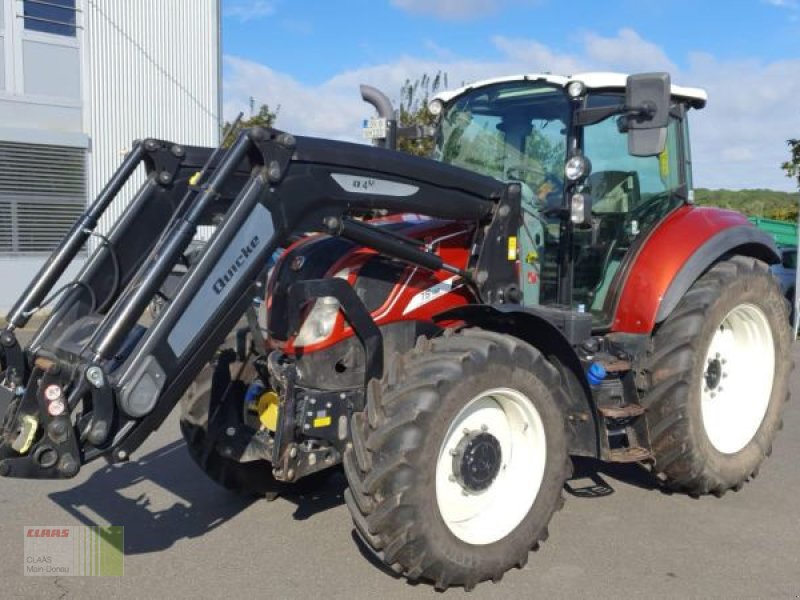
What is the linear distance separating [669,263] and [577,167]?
0.84 metres

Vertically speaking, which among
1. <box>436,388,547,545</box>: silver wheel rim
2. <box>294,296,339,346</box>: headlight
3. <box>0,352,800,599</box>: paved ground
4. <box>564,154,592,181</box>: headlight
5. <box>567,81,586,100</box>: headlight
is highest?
<box>567,81,586,100</box>: headlight

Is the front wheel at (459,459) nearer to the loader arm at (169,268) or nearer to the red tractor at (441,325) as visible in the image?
the red tractor at (441,325)

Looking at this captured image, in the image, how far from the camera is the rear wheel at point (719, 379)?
15.4ft

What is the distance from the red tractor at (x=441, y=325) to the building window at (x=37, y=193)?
35.1ft

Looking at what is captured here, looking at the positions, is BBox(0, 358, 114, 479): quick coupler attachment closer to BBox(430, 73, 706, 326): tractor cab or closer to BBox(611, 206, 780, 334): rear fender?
BBox(430, 73, 706, 326): tractor cab

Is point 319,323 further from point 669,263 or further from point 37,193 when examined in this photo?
point 37,193

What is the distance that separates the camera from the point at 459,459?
12.5 ft

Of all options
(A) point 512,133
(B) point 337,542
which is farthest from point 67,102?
(B) point 337,542

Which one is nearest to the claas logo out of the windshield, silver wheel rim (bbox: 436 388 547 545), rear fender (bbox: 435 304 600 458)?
silver wheel rim (bbox: 436 388 547 545)

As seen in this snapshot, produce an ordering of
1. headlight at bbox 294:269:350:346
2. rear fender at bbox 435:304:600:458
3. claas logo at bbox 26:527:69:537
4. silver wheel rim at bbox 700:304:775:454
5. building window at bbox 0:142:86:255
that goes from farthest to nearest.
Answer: building window at bbox 0:142:86:255 < silver wheel rim at bbox 700:304:775:454 < claas logo at bbox 26:527:69:537 < rear fender at bbox 435:304:600:458 < headlight at bbox 294:269:350:346

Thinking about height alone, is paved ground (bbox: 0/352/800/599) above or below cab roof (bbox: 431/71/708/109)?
below

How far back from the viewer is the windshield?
4934 millimetres

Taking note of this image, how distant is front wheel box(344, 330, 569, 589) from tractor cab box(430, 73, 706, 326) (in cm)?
101

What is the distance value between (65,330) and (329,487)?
2114 mm
